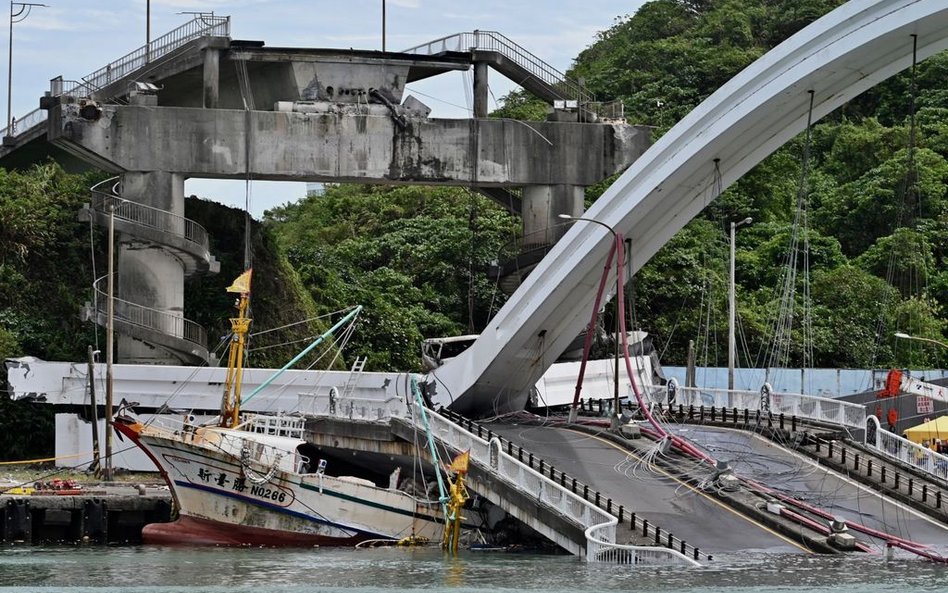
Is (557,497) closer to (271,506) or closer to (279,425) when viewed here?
(271,506)

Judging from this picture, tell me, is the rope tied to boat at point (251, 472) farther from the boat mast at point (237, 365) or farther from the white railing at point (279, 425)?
the boat mast at point (237, 365)

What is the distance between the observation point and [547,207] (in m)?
62.5

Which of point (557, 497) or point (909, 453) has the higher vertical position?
point (909, 453)

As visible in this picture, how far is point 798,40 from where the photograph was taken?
148 ft

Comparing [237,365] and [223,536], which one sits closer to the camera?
[223,536]

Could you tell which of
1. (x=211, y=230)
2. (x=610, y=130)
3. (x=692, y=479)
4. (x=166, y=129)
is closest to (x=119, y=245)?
(x=166, y=129)

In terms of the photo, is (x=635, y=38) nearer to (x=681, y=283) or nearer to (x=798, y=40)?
(x=681, y=283)

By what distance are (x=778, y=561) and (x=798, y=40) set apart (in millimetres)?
15346

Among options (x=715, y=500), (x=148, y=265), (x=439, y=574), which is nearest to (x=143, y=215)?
(x=148, y=265)

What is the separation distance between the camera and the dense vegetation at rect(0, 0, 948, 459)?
65.2 meters

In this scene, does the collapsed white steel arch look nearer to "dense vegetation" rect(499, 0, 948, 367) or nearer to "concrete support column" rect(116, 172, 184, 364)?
"concrete support column" rect(116, 172, 184, 364)

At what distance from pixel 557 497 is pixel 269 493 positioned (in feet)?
30.4

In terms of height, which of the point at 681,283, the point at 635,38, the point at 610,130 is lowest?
the point at 681,283

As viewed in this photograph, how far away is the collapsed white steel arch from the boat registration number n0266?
10.3m
